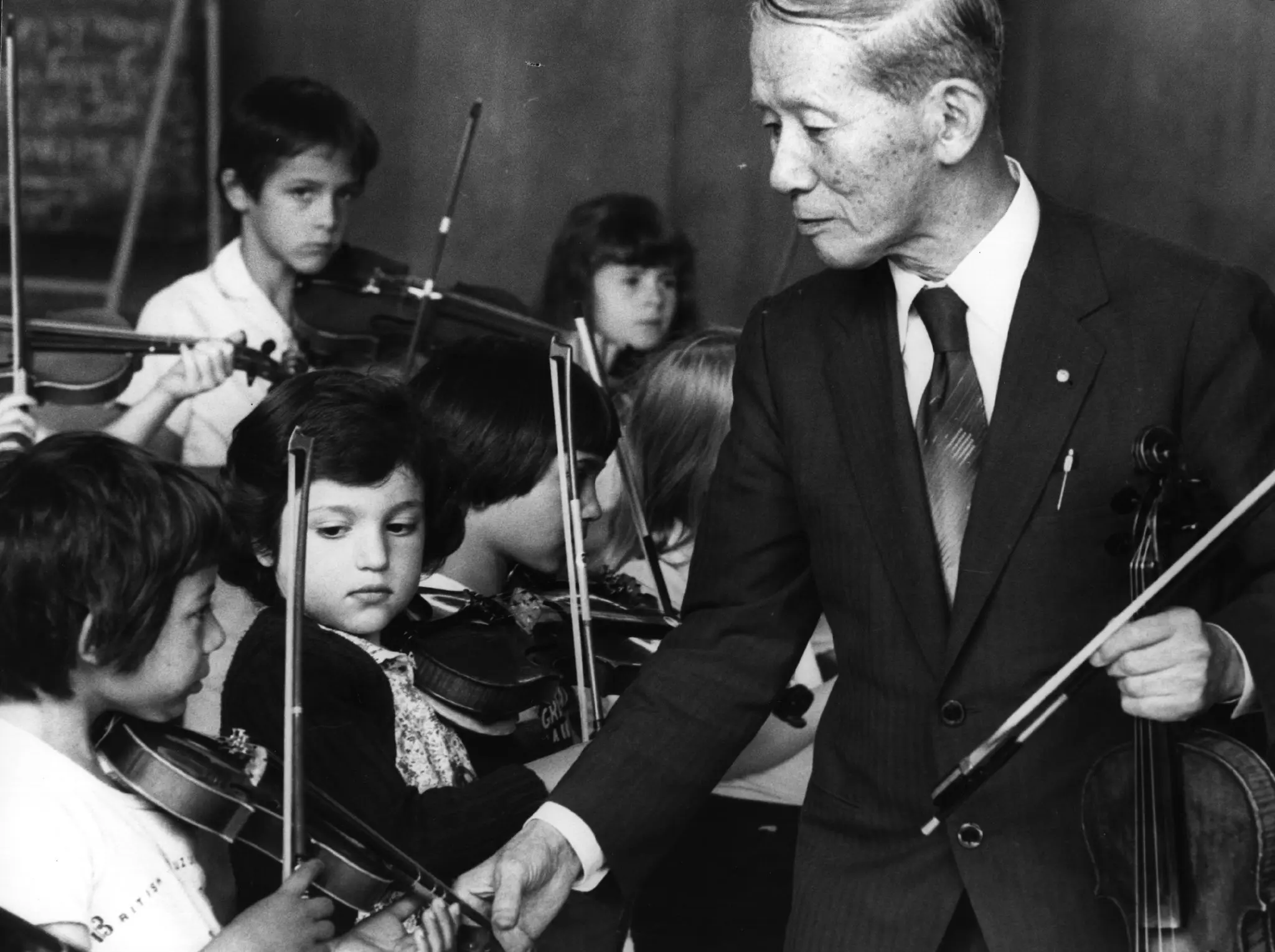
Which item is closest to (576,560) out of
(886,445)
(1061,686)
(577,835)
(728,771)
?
(728,771)

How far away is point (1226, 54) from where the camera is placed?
4.33 m

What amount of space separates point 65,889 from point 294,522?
458 millimetres

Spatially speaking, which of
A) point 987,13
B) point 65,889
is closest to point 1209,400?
point 987,13

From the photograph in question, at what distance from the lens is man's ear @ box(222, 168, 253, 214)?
3.49 metres

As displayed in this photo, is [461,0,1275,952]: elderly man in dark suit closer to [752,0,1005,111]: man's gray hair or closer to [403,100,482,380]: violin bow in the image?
[752,0,1005,111]: man's gray hair

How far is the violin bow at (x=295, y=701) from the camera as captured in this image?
2014 millimetres

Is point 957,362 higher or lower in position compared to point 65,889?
higher

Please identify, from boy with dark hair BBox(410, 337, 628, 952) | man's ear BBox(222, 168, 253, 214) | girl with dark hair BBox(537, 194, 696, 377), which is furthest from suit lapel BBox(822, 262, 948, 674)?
girl with dark hair BBox(537, 194, 696, 377)

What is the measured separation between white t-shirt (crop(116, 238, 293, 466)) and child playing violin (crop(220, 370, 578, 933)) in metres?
0.65

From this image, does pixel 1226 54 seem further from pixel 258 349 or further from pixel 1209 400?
pixel 1209 400

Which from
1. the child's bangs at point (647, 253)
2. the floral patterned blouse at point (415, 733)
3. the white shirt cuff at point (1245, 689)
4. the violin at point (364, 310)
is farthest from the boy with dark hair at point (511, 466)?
the white shirt cuff at point (1245, 689)

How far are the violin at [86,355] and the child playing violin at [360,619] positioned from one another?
56cm

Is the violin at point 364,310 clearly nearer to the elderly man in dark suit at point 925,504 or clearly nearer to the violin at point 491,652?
the violin at point 491,652

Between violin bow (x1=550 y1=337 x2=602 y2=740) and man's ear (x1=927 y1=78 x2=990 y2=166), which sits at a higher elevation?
man's ear (x1=927 y1=78 x2=990 y2=166)
